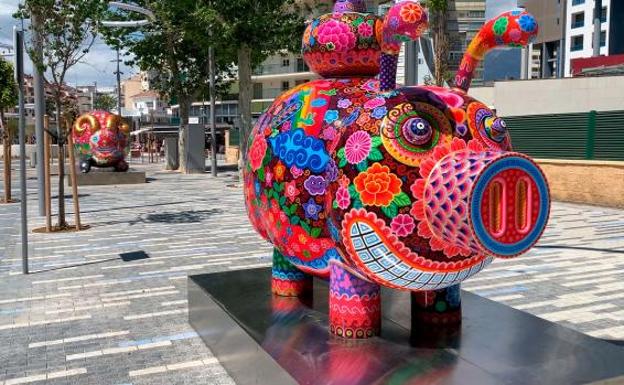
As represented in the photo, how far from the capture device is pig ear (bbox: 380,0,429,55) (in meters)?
2.84

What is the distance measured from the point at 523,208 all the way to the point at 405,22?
100 cm

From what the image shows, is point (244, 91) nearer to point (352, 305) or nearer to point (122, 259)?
point (122, 259)

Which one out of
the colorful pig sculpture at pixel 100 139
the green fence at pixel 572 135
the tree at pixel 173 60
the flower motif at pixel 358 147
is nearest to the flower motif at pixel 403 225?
the flower motif at pixel 358 147

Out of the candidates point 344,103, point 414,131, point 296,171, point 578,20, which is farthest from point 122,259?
point 578,20

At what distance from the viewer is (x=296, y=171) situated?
11.6 ft

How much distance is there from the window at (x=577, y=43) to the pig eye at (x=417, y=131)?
52.2 m

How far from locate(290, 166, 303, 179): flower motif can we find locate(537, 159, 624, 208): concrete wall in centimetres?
967

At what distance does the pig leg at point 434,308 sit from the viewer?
3881 millimetres

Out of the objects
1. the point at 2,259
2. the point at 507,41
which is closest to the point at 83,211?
the point at 2,259

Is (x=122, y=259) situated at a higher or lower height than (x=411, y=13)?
lower

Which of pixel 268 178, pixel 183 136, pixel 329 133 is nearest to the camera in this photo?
pixel 329 133

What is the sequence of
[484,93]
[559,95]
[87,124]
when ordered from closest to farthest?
[87,124], [559,95], [484,93]

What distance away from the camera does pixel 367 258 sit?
10.1 feet

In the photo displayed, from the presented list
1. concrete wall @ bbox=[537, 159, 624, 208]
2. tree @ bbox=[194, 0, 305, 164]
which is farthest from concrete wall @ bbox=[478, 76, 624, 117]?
tree @ bbox=[194, 0, 305, 164]
